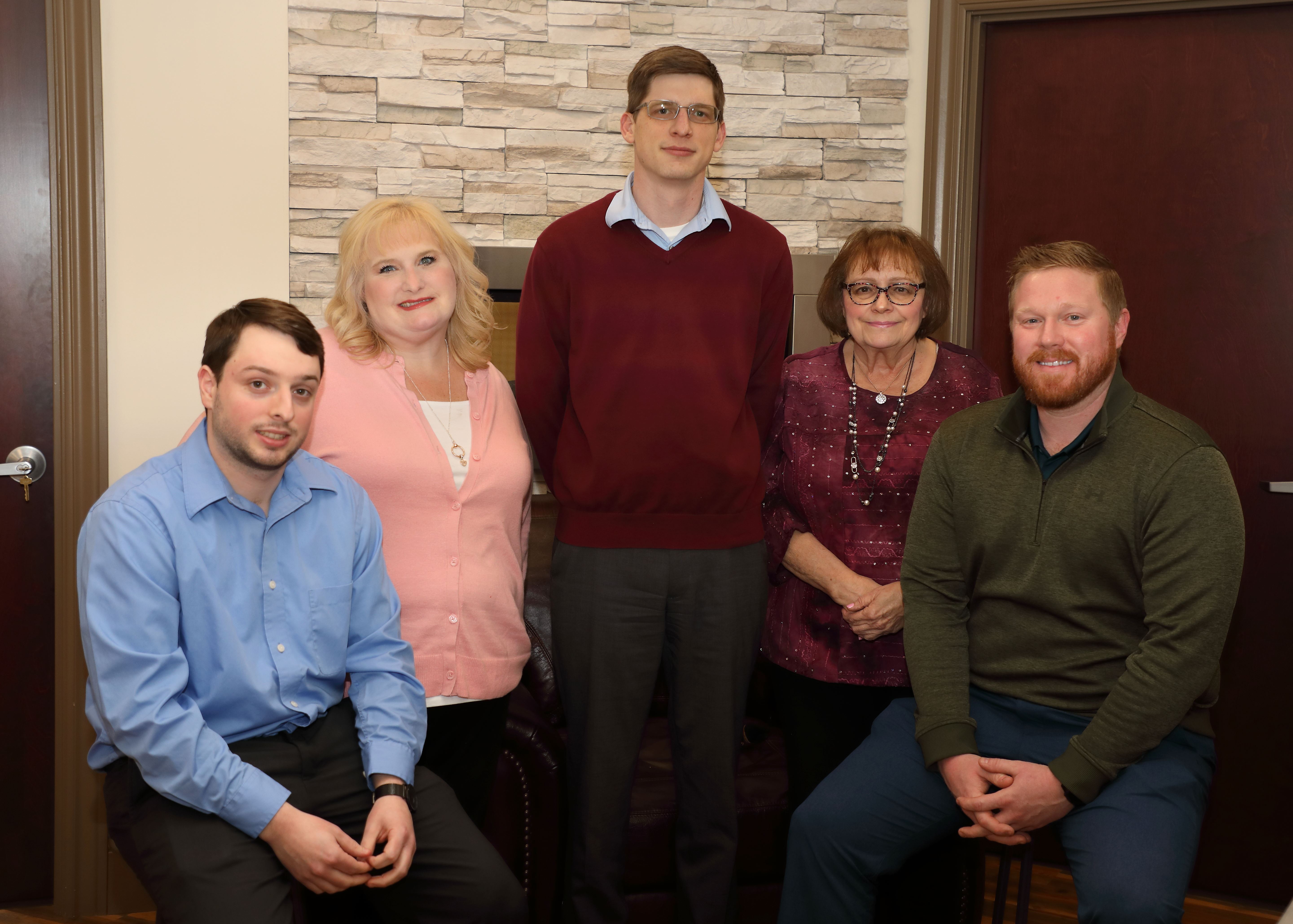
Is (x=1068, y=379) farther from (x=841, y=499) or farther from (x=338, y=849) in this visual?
(x=338, y=849)

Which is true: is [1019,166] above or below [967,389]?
above

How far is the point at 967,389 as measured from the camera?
2.04 meters

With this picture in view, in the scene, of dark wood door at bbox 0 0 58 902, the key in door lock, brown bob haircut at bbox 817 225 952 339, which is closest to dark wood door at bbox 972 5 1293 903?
brown bob haircut at bbox 817 225 952 339

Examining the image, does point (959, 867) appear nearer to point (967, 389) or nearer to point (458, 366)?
point (967, 389)

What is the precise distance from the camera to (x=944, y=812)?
1732mm

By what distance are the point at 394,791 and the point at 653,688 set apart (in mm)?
525

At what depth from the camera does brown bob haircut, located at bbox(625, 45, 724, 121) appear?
1.83 meters

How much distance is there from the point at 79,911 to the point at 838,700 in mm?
2018

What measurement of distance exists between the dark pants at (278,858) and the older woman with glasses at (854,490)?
68 centimetres

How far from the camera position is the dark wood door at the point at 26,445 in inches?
97.3

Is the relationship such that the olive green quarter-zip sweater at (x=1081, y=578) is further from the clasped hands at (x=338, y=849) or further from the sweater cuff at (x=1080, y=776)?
the clasped hands at (x=338, y=849)

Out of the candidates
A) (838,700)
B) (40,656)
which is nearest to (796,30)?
(838,700)

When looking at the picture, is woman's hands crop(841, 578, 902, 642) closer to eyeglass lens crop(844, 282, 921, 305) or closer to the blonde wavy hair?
eyeglass lens crop(844, 282, 921, 305)

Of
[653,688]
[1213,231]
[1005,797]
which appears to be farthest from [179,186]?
[1213,231]
